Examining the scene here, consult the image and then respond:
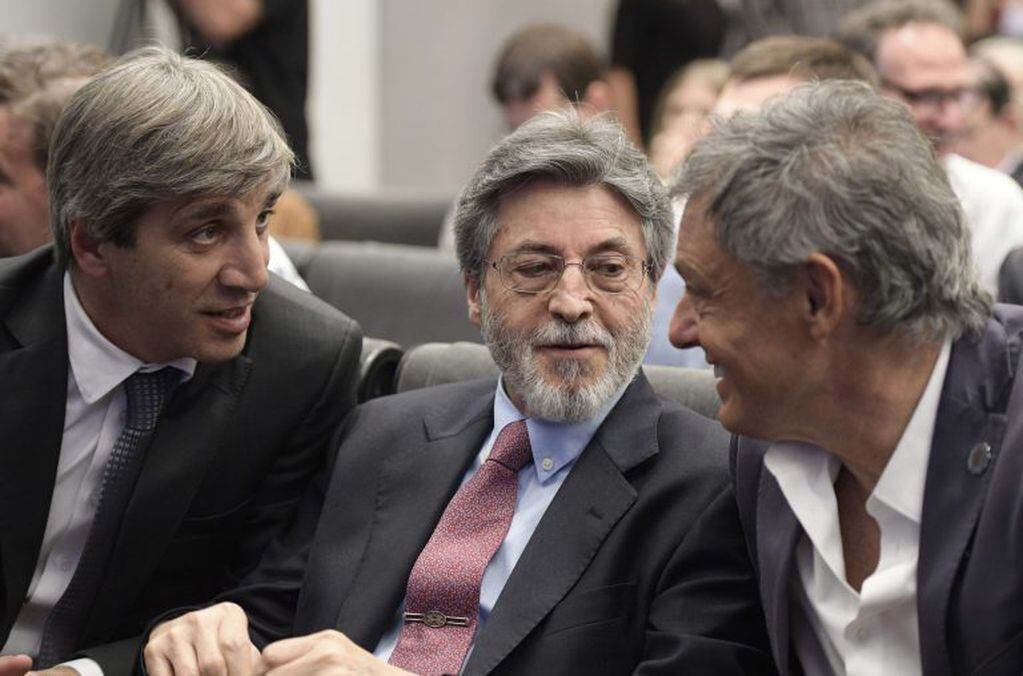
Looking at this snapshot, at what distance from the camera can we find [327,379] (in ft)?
8.74

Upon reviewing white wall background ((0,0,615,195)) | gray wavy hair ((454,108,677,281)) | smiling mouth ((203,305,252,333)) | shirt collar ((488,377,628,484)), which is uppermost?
gray wavy hair ((454,108,677,281))

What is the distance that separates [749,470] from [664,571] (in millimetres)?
193

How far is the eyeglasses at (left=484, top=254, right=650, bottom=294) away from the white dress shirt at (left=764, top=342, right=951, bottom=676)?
18.0 inches

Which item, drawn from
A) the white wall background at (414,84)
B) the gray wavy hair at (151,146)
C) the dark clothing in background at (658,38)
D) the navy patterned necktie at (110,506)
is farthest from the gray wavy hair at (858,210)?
the white wall background at (414,84)

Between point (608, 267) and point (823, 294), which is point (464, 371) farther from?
point (823, 294)

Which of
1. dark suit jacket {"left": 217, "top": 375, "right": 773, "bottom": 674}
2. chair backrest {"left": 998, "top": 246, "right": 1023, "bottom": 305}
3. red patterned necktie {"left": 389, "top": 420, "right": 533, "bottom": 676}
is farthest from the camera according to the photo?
chair backrest {"left": 998, "top": 246, "right": 1023, "bottom": 305}

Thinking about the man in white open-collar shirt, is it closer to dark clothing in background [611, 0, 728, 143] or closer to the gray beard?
the gray beard

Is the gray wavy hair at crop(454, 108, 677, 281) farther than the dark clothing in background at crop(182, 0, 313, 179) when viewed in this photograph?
No

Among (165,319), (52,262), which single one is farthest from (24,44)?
(165,319)

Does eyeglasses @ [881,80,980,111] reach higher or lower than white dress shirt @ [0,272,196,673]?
higher

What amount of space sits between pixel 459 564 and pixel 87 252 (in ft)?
2.59

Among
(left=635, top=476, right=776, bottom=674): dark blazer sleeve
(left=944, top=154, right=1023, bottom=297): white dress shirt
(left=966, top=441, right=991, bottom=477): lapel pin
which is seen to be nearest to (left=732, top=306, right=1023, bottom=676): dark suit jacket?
(left=966, top=441, right=991, bottom=477): lapel pin

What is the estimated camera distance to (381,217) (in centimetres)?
555

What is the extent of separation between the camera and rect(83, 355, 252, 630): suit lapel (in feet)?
8.28
